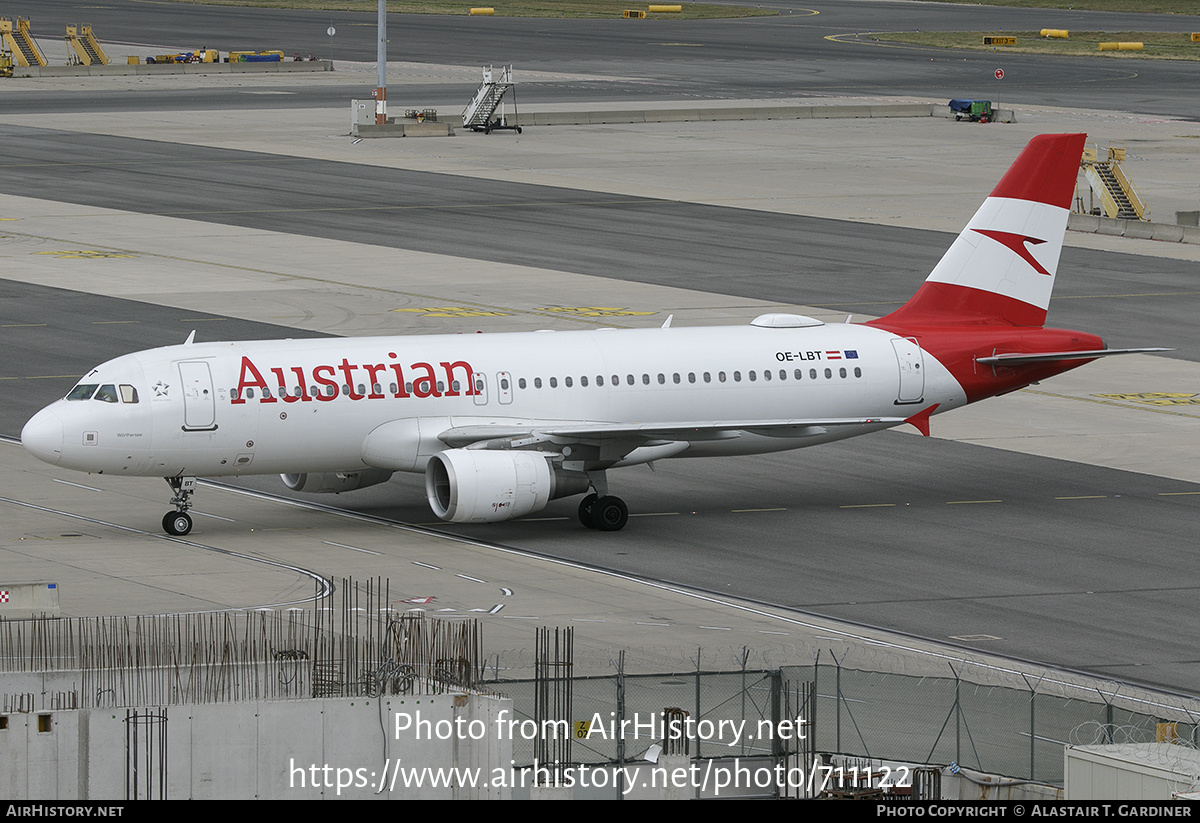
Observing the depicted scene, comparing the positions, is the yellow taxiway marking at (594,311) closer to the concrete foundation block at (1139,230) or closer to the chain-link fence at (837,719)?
the concrete foundation block at (1139,230)

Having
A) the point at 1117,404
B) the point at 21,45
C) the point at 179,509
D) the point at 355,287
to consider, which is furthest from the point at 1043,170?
the point at 21,45

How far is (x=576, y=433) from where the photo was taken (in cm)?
4662

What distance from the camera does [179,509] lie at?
152 ft

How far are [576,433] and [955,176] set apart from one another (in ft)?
227

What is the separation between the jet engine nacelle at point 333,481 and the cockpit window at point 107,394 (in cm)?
535

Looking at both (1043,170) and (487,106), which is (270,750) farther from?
(487,106)

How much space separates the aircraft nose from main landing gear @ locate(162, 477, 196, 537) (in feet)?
8.69

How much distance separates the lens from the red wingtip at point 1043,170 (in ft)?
176

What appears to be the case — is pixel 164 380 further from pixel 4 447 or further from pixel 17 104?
pixel 17 104

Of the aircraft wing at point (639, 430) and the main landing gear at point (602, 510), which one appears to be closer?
the aircraft wing at point (639, 430)

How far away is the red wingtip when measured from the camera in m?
53.7

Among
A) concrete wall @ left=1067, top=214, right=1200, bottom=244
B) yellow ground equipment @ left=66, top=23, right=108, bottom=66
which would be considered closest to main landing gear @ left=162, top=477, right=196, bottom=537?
concrete wall @ left=1067, top=214, right=1200, bottom=244

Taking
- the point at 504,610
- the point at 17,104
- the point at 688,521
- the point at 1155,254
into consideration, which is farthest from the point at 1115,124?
the point at 504,610

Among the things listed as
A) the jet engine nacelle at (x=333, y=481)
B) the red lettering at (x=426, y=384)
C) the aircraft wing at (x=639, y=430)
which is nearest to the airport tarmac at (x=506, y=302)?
the jet engine nacelle at (x=333, y=481)
